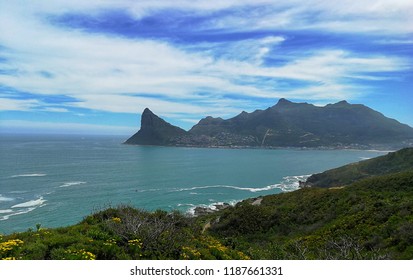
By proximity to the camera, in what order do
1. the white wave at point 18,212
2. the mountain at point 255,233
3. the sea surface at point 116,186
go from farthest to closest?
the sea surface at point 116,186
the white wave at point 18,212
the mountain at point 255,233

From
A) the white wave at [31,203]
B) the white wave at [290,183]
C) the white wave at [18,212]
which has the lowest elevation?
the white wave at [290,183]

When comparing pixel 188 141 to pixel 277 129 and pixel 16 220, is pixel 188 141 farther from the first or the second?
pixel 16 220

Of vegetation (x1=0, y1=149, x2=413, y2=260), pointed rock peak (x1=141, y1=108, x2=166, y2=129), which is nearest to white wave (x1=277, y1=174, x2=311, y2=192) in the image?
vegetation (x1=0, y1=149, x2=413, y2=260)

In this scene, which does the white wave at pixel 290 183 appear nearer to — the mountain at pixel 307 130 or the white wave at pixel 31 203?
the white wave at pixel 31 203

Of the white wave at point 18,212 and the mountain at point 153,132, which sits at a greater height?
the mountain at point 153,132

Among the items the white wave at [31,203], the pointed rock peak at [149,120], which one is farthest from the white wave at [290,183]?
the pointed rock peak at [149,120]

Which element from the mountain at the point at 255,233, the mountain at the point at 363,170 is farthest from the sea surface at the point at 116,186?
the mountain at the point at 255,233

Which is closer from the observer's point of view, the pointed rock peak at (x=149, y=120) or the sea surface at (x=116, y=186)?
the sea surface at (x=116, y=186)

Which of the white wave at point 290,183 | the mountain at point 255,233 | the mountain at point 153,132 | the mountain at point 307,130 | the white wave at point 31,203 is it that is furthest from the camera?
the mountain at point 153,132
